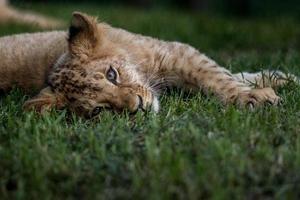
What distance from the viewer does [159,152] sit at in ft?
11.5

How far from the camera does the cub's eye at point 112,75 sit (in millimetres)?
4594

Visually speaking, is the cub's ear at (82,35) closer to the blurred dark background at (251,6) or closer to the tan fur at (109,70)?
the tan fur at (109,70)

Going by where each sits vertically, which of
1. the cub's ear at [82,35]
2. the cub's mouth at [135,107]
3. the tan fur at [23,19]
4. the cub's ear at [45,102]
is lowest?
the tan fur at [23,19]

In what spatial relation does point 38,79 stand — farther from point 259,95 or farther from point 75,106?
point 259,95

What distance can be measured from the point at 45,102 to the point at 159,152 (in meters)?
1.31

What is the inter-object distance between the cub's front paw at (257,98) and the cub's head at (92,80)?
555 mm

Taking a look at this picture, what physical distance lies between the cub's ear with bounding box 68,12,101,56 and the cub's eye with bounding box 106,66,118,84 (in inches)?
9.4

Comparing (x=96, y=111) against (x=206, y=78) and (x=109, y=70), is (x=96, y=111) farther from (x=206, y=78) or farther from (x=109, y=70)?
(x=206, y=78)

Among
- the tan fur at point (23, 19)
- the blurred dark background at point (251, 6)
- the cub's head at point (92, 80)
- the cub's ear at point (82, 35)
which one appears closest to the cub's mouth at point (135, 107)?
the cub's head at point (92, 80)

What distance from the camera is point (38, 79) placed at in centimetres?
545

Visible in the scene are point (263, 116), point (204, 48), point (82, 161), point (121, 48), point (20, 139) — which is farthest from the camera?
point (204, 48)

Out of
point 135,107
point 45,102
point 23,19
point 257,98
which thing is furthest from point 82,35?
point 23,19

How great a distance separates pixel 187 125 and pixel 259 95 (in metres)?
0.91

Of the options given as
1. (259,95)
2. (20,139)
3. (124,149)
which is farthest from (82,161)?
(259,95)
